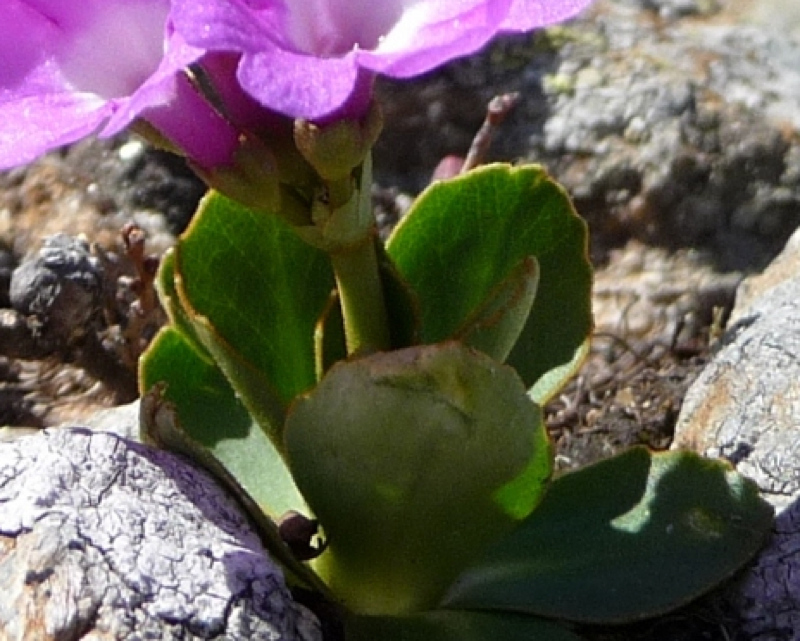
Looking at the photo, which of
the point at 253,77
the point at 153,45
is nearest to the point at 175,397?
the point at 153,45

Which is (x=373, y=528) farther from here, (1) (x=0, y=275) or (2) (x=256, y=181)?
(1) (x=0, y=275)

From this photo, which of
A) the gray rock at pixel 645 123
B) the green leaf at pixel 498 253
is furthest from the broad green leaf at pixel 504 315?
the gray rock at pixel 645 123

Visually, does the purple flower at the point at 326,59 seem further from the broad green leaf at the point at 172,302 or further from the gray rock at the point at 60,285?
the gray rock at the point at 60,285

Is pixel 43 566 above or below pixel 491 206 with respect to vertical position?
above

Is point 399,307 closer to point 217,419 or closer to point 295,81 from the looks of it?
point 217,419

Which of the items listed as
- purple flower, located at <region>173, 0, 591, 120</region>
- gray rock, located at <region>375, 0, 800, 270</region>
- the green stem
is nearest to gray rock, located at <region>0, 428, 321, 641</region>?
the green stem

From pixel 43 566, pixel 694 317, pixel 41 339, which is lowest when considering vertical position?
pixel 694 317
